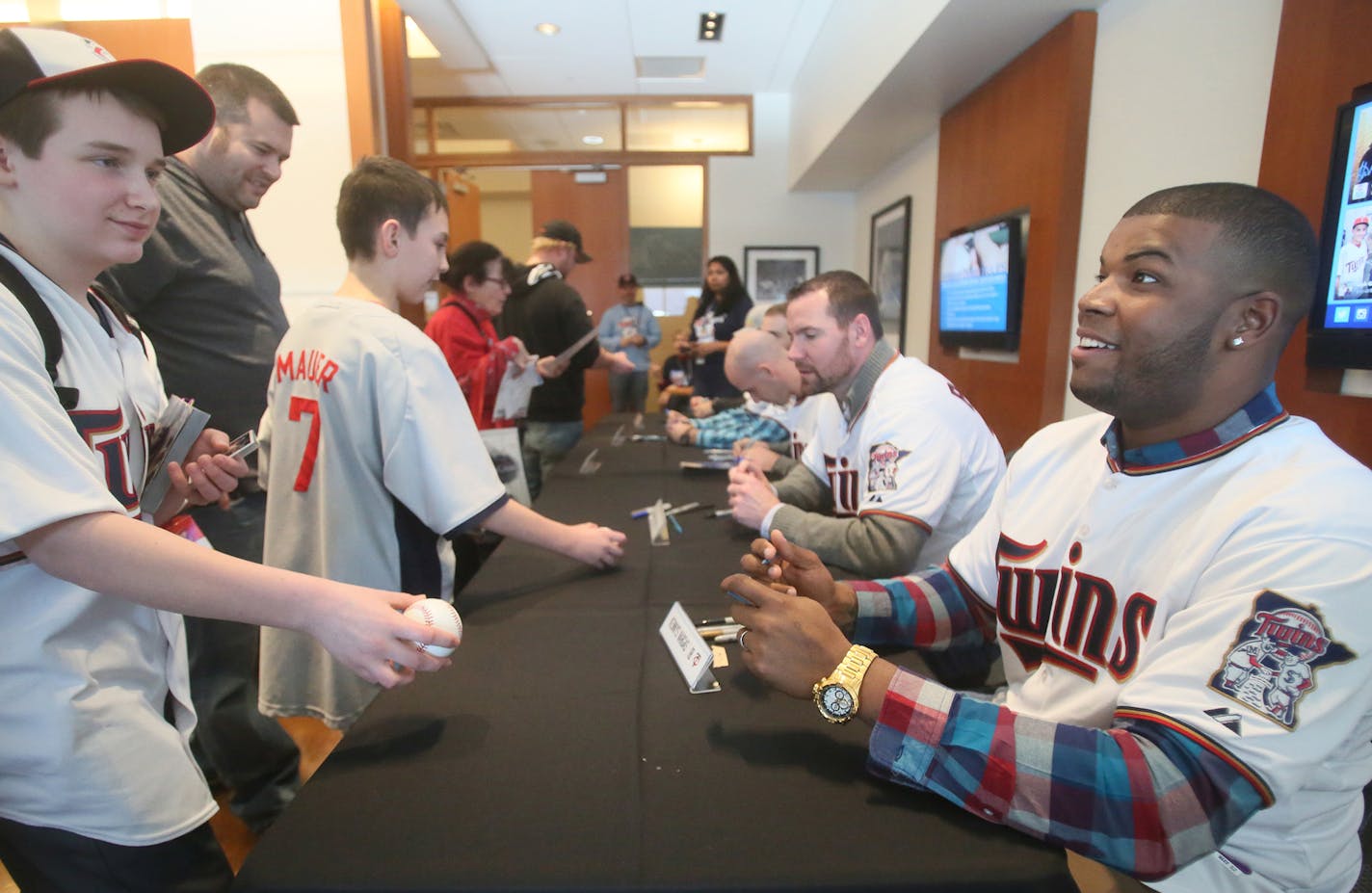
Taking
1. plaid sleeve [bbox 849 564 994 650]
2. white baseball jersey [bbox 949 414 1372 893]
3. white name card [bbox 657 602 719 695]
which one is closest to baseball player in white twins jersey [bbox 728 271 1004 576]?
plaid sleeve [bbox 849 564 994 650]

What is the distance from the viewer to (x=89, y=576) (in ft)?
2.07

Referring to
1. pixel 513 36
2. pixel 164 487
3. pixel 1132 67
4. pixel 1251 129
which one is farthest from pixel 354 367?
pixel 513 36

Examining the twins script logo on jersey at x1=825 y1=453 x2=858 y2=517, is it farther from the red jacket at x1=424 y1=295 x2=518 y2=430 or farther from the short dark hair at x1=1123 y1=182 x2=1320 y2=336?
the red jacket at x1=424 y1=295 x2=518 y2=430

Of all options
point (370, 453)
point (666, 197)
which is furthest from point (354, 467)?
point (666, 197)

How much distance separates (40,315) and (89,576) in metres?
0.30

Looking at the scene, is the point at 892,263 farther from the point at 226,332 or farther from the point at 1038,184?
the point at 226,332

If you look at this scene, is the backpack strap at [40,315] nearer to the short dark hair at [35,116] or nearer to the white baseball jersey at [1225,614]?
the short dark hair at [35,116]

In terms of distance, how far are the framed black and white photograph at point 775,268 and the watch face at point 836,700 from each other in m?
5.63

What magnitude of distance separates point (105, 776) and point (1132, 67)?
3.11m

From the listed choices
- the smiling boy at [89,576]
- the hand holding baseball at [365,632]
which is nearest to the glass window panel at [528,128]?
the smiling boy at [89,576]

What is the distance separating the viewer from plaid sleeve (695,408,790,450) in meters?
2.94

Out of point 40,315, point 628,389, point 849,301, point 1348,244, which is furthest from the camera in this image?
point 628,389

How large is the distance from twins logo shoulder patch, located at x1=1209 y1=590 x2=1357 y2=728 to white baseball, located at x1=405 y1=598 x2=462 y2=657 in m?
0.74

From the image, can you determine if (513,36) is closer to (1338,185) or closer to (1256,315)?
(1338,185)
